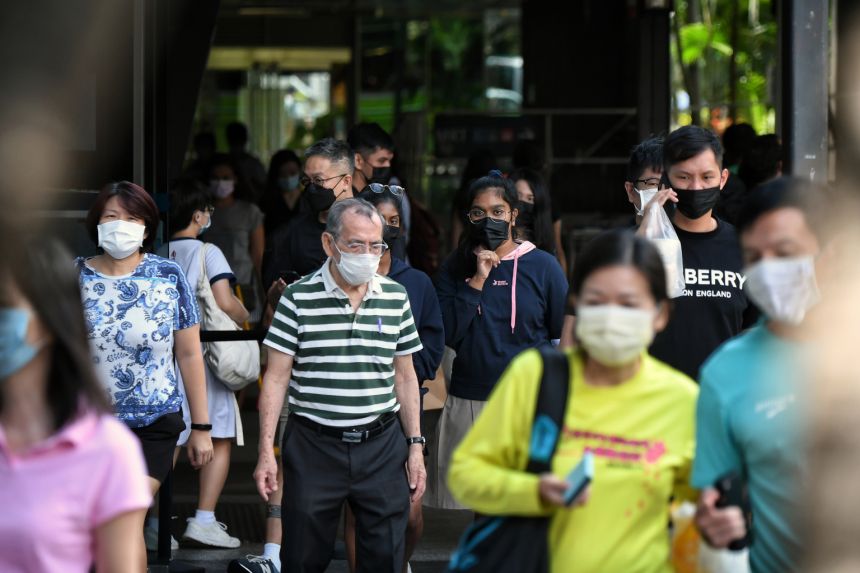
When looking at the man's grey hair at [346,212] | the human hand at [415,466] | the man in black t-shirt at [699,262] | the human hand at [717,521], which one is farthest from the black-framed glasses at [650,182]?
the human hand at [717,521]

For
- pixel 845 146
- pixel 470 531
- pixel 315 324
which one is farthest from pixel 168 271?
pixel 845 146

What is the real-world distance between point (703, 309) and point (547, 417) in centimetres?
217

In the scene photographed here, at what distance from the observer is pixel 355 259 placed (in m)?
5.61

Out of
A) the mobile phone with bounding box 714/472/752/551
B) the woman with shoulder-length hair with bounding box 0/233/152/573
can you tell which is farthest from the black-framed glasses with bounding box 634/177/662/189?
the woman with shoulder-length hair with bounding box 0/233/152/573

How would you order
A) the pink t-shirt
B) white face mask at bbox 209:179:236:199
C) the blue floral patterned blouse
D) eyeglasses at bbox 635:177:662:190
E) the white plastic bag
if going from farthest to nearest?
white face mask at bbox 209:179:236:199 < eyeglasses at bbox 635:177:662:190 < the blue floral patterned blouse < the white plastic bag < the pink t-shirt

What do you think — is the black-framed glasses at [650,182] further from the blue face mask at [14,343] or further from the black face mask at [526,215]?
the blue face mask at [14,343]

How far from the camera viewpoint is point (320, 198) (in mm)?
6875

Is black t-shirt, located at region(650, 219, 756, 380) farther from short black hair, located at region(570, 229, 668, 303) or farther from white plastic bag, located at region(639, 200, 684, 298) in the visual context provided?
short black hair, located at region(570, 229, 668, 303)

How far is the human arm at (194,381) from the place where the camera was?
20.2 feet

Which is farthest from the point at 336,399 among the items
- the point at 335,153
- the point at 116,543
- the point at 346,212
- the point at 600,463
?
the point at 116,543

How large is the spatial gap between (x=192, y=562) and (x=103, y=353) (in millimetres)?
2030

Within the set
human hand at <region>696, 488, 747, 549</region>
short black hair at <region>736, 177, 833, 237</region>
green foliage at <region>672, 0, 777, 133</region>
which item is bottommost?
human hand at <region>696, 488, 747, 549</region>

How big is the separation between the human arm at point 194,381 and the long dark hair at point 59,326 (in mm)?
3041

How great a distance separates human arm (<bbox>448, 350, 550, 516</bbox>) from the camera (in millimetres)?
3463
